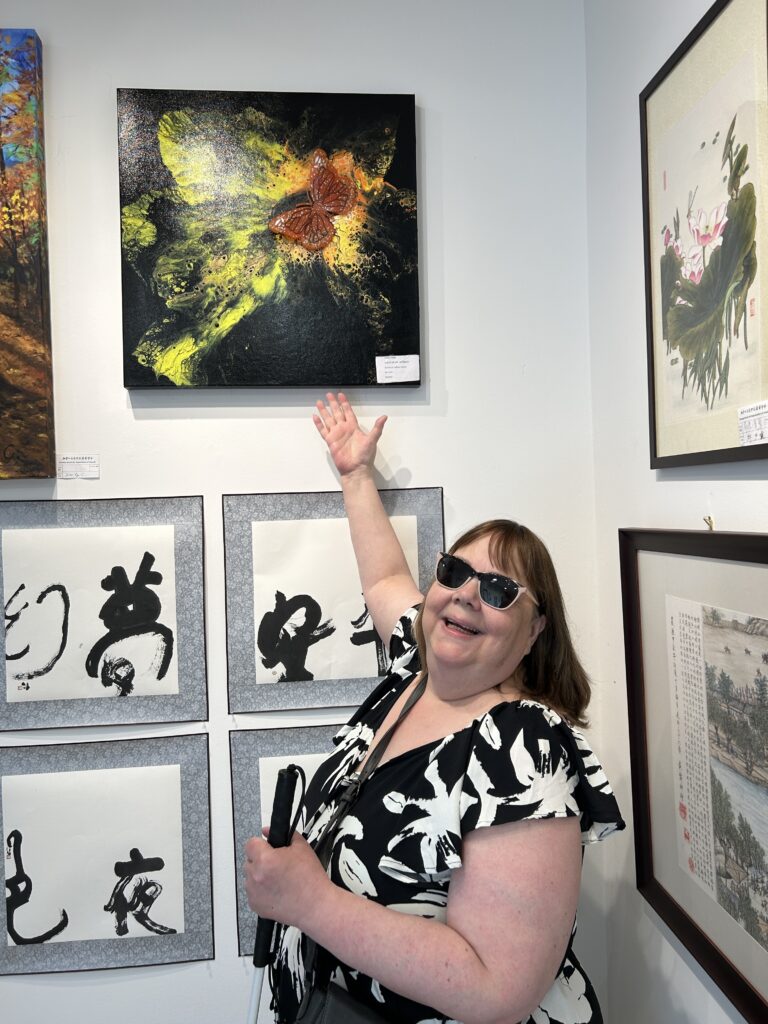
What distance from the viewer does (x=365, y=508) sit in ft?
5.05

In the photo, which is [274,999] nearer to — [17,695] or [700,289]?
[17,695]

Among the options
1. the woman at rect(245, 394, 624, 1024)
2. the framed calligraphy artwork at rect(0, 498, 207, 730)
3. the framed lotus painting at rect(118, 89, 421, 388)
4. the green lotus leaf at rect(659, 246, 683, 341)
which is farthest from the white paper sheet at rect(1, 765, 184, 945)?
the green lotus leaf at rect(659, 246, 683, 341)

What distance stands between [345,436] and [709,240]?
739 millimetres

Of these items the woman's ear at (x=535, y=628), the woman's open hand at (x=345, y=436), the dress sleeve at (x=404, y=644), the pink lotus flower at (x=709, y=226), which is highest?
the pink lotus flower at (x=709, y=226)

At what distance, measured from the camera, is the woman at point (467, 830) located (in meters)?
0.94

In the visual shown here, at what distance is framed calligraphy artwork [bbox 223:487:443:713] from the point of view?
159cm

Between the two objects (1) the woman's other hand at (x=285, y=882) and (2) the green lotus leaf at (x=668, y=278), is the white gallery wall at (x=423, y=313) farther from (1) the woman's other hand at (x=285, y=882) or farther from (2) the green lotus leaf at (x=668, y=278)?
(1) the woman's other hand at (x=285, y=882)

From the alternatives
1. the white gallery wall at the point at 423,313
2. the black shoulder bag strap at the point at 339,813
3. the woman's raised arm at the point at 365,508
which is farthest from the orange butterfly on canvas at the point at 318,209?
the black shoulder bag strap at the point at 339,813

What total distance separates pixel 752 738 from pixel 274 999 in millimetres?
842

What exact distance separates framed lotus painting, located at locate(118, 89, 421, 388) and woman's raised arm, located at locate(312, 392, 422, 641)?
0.27 ft

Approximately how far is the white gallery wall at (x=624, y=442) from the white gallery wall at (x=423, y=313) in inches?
1.6

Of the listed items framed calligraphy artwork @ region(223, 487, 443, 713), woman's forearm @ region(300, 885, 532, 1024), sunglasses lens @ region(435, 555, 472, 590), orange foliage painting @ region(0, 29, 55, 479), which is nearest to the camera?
woman's forearm @ region(300, 885, 532, 1024)

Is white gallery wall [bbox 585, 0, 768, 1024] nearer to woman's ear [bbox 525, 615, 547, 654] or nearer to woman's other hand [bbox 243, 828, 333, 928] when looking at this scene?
woman's ear [bbox 525, 615, 547, 654]

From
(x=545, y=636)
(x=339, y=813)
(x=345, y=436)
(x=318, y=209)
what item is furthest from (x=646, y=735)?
(x=318, y=209)
